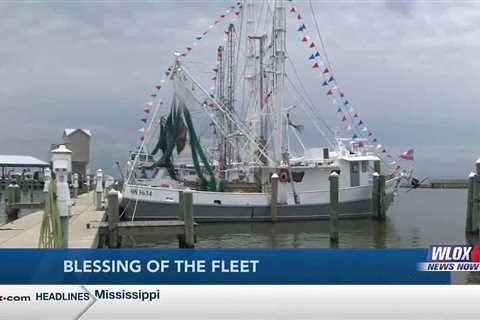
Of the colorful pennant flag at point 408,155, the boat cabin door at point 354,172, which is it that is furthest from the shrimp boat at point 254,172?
the colorful pennant flag at point 408,155

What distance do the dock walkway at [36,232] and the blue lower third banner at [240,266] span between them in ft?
3.17

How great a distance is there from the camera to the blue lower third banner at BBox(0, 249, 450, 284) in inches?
153

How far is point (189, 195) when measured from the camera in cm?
945

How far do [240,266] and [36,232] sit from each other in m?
3.01

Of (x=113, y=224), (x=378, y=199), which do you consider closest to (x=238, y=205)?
(x=378, y=199)

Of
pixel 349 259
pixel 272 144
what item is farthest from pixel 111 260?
pixel 272 144

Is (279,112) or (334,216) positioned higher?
(279,112)

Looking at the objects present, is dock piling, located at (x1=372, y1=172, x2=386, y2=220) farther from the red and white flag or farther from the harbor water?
the red and white flag

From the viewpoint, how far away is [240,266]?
12.9 ft

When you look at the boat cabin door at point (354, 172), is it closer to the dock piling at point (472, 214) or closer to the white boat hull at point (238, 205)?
the white boat hull at point (238, 205)

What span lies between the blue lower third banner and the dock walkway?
0.96 m

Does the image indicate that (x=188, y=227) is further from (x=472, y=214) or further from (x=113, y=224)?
(x=472, y=214)

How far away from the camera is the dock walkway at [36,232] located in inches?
212

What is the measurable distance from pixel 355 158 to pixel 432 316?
13.7 meters
